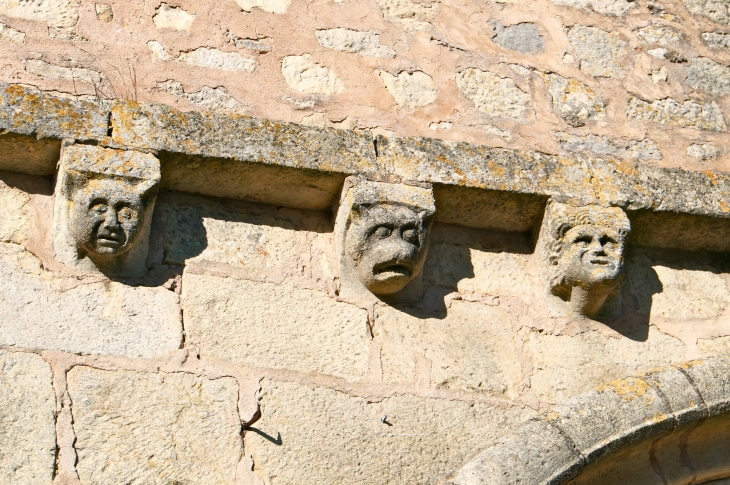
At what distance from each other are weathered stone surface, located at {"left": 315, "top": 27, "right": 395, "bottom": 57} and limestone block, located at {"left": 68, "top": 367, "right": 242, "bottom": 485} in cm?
151

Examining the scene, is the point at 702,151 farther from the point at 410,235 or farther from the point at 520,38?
the point at 410,235

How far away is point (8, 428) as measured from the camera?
10.5 feet

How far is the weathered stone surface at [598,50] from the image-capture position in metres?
4.67

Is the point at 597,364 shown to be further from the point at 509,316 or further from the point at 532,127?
the point at 532,127

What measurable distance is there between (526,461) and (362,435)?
1.63 feet

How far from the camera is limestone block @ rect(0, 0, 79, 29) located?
405 cm

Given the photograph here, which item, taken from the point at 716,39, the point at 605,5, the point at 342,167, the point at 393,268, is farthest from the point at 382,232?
the point at 716,39

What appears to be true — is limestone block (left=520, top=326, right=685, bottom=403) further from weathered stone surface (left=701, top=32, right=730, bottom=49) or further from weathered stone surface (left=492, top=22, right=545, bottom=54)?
weathered stone surface (left=701, top=32, right=730, bottom=49)

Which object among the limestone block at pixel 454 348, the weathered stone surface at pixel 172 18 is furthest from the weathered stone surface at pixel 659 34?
the weathered stone surface at pixel 172 18

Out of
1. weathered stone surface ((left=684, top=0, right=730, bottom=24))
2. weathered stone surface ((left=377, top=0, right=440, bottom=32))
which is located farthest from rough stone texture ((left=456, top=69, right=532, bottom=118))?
weathered stone surface ((left=684, top=0, right=730, bottom=24))

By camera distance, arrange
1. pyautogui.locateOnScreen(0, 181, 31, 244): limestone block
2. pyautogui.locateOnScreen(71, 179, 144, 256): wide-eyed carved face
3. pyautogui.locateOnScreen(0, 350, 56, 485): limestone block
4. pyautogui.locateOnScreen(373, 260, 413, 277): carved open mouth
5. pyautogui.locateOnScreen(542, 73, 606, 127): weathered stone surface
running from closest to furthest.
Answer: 1. pyautogui.locateOnScreen(0, 350, 56, 485): limestone block
2. pyautogui.locateOnScreen(71, 179, 144, 256): wide-eyed carved face
3. pyautogui.locateOnScreen(0, 181, 31, 244): limestone block
4. pyautogui.locateOnScreen(373, 260, 413, 277): carved open mouth
5. pyautogui.locateOnScreen(542, 73, 606, 127): weathered stone surface

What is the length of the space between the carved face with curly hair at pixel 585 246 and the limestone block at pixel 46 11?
1.83m

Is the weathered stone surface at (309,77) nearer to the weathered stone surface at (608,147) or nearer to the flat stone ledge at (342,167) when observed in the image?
the flat stone ledge at (342,167)

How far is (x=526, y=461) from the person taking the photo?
344 centimetres
